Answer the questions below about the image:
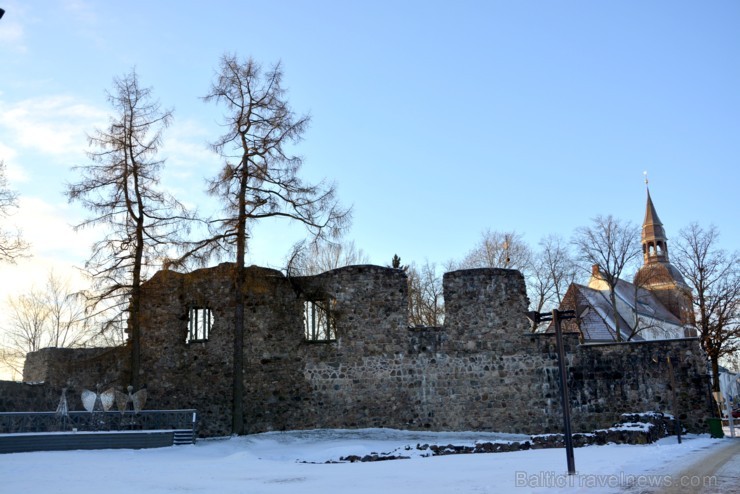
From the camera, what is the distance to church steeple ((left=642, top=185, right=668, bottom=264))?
63.8m

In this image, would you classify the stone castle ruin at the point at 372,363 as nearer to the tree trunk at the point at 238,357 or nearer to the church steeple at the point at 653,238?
the tree trunk at the point at 238,357

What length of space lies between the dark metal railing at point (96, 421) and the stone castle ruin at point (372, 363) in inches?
98.2

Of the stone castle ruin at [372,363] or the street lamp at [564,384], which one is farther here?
the stone castle ruin at [372,363]

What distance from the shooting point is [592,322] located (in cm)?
4091

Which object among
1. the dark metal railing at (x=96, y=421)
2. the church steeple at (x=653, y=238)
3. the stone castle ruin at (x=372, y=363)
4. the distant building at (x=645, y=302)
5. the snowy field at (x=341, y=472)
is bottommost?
the snowy field at (x=341, y=472)

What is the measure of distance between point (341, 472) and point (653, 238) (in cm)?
5791

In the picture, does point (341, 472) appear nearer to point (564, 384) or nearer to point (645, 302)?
point (564, 384)

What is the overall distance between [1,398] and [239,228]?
→ 954cm

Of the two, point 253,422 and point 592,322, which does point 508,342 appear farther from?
point 592,322

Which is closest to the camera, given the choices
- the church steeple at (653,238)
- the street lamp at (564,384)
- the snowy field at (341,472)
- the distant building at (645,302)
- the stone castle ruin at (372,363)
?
the snowy field at (341,472)

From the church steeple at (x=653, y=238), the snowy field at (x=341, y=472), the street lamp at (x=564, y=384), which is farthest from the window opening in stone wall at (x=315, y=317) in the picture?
the church steeple at (x=653, y=238)

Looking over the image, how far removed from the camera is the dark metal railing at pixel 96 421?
57.5ft

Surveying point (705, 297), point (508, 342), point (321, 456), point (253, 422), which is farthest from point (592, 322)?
point (321, 456)

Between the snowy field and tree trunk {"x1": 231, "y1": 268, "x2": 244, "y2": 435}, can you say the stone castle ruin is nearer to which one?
tree trunk {"x1": 231, "y1": 268, "x2": 244, "y2": 435}
